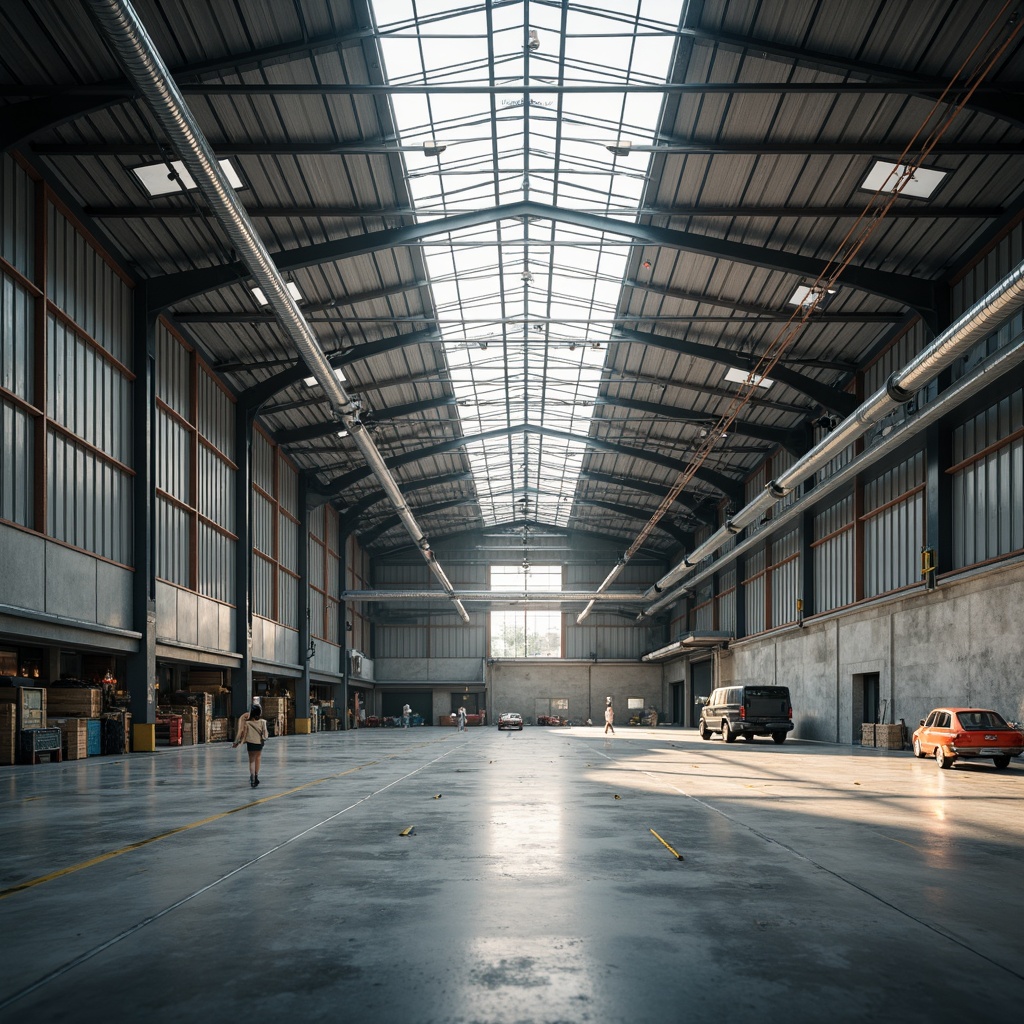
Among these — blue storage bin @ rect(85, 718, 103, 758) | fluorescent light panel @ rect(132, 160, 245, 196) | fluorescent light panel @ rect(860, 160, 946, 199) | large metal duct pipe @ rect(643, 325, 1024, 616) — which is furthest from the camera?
blue storage bin @ rect(85, 718, 103, 758)

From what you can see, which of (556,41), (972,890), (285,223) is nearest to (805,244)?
(556,41)

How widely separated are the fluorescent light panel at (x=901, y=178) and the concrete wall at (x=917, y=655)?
9459 mm

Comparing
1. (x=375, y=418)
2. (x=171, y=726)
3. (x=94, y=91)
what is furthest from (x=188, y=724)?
(x=94, y=91)

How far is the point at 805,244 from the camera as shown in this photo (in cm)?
2972

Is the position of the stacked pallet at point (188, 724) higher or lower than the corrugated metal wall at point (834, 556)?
lower

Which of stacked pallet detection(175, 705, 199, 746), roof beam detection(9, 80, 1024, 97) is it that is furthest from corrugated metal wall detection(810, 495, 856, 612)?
stacked pallet detection(175, 705, 199, 746)

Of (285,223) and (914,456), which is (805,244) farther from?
(285,223)

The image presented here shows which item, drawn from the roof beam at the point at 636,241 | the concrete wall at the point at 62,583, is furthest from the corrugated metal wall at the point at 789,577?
the concrete wall at the point at 62,583

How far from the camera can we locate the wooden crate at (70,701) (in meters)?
28.7

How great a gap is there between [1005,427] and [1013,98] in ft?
28.8

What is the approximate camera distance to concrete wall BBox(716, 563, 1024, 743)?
26.8m

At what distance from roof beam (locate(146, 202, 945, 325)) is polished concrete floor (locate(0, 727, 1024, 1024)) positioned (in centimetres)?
1717

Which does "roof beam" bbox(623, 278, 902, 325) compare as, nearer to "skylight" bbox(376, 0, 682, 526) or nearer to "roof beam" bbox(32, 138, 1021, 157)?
"skylight" bbox(376, 0, 682, 526)

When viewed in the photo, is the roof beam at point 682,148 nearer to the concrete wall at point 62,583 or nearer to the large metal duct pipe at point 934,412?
the large metal duct pipe at point 934,412
